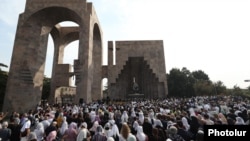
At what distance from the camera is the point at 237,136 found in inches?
152

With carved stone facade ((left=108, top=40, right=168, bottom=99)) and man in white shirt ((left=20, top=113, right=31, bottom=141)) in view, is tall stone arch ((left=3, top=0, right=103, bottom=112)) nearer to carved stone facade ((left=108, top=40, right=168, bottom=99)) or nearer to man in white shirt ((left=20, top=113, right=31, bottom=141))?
carved stone facade ((left=108, top=40, right=168, bottom=99))

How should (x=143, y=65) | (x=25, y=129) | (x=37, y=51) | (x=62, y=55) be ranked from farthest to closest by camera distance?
(x=143, y=65) → (x=62, y=55) → (x=37, y=51) → (x=25, y=129)

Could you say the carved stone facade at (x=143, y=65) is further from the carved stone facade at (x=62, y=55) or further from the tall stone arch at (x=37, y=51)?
the tall stone arch at (x=37, y=51)

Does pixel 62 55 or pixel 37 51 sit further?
pixel 62 55

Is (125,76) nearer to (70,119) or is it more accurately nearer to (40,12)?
(40,12)

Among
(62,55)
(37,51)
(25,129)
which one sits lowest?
(25,129)

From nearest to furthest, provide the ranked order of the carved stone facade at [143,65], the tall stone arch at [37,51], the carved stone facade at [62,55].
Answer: the tall stone arch at [37,51]
the carved stone facade at [62,55]
the carved stone facade at [143,65]

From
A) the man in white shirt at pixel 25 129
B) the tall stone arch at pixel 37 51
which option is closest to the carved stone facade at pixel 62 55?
the tall stone arch at pixel 37 51

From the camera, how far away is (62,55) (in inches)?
1099

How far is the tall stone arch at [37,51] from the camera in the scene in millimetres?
17922

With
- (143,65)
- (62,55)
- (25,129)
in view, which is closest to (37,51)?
(62,55)

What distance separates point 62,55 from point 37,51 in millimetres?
8271

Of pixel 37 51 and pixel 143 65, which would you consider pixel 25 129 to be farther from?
pixel 143 65

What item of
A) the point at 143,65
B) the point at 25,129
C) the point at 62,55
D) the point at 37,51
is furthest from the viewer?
the point at 143,65
